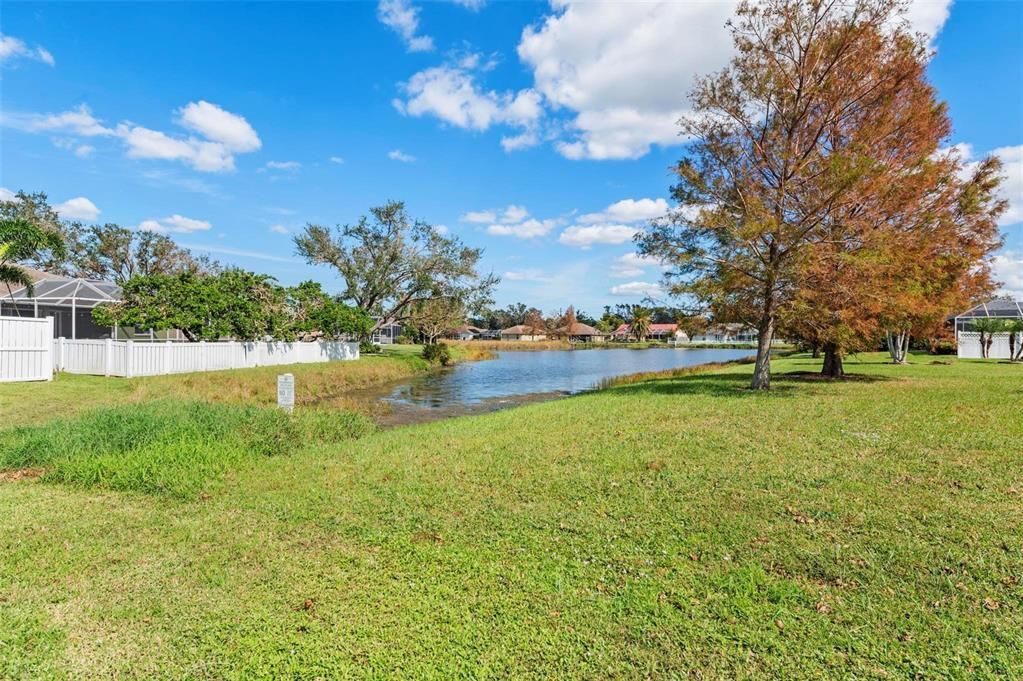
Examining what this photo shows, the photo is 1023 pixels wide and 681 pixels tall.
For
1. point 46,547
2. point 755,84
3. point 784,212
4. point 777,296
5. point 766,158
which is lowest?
point 46,547

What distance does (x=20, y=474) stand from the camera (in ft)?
19.1

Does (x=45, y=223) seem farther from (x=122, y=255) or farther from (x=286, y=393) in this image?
(x=286, y=393)

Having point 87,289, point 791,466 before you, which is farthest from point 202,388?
point 791,466

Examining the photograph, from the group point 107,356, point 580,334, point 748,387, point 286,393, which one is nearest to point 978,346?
point 748,387

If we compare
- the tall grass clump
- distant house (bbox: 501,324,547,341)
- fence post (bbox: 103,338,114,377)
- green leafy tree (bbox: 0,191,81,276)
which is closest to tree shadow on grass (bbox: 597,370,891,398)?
the tall grass clump

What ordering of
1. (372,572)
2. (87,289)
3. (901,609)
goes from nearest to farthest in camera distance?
(901,609), (372,572), (87,289)

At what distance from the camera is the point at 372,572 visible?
11.7 feet

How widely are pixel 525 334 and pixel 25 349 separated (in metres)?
83.1

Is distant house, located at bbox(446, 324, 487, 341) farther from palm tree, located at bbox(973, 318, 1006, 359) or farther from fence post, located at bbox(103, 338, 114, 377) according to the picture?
fence post, located at bbox(103, 338, 114, 377)

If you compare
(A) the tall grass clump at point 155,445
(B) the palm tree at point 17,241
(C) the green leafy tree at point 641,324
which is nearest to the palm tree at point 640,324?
(C) the green leafy tree at point 641,324

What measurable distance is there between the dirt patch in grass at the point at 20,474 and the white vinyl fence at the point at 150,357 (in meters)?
10.6

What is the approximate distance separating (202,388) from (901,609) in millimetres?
16576

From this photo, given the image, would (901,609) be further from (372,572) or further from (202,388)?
(202,388)

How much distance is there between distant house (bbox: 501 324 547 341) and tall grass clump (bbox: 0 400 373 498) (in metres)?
80.8
